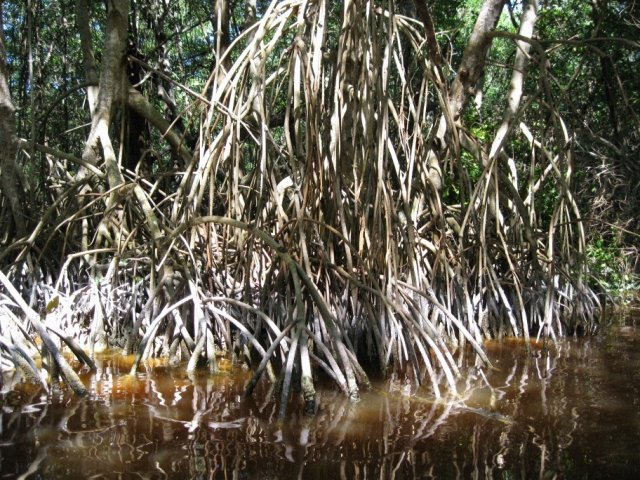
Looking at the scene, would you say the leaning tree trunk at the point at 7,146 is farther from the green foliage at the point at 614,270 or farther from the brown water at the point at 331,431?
the green foliage at the point at 614,270

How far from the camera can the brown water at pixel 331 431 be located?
2174 mm

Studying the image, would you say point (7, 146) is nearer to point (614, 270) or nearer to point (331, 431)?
point (331, 431)

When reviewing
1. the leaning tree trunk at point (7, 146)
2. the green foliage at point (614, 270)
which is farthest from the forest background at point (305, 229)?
the green foliage at point (614, 270)

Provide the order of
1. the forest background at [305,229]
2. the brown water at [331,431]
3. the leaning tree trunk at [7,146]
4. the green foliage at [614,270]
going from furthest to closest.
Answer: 1. the green foliage at [614,270]
2. the leaning tree trunk at [7,146]
3. the forest background at [305,229]
4. the brown water at [331,431]

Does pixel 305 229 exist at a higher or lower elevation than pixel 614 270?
higher

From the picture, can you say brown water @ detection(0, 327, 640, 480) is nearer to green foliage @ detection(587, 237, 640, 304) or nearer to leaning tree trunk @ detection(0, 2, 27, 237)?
leaning tree trunk @ detection(0, 2, 27, 237)

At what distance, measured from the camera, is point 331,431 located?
8.31ft

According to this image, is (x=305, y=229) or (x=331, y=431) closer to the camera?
(x=331, y=431)

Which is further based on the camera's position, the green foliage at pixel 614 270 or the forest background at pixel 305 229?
the green foliage at pixel 614 270

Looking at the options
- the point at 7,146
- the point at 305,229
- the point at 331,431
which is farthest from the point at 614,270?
the point at 7,146

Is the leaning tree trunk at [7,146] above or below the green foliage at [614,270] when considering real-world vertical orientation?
above

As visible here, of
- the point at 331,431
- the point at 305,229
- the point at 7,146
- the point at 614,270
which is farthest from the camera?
the point at 614,270

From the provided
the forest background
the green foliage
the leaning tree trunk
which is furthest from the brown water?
the green foliage

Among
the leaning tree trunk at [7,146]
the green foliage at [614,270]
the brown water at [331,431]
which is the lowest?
the brown water at [331,431]
